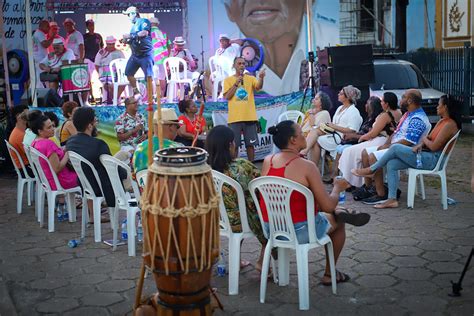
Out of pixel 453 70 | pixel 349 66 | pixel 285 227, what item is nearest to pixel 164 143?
pixel 285 227

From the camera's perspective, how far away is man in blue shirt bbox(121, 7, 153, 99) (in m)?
11.1

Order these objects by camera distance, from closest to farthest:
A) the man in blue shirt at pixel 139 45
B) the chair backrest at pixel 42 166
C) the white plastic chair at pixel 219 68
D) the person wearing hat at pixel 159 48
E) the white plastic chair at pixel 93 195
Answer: the white plastic chair at pixel 93 195, the chair backrest at pixel 42 166, the man in blue shirt at pixel 139 45, the white plastic chair at pixel 219 68, the person wearing hat at pixel 159 48

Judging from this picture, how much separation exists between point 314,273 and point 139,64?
753 centimetres

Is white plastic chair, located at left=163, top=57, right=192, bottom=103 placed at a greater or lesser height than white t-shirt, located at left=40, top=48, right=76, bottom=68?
lesser

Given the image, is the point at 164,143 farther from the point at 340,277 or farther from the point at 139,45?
the point at 139,45

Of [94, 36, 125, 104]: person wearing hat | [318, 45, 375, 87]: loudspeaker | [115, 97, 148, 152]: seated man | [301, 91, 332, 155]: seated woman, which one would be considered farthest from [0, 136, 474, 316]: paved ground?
[94, 36, 125, 104]: person wearing hat

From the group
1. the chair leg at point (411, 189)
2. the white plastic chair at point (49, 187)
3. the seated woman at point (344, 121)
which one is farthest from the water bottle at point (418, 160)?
the white plastic chair at point (49, 187)

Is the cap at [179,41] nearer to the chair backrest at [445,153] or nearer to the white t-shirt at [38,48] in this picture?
the white t-shirt at [38,48]

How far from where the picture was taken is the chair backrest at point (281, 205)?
13.4 feet

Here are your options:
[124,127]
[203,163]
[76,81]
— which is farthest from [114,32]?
[203,163]

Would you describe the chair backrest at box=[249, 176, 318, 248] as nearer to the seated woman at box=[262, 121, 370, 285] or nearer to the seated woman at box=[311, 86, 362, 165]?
the seated woman at box=[262, 121, 370, 285]

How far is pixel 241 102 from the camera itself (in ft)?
29.4

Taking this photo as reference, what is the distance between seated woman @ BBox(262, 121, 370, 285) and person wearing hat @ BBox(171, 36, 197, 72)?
9.21 meters

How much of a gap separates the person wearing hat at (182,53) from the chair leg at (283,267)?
30.4 ft
